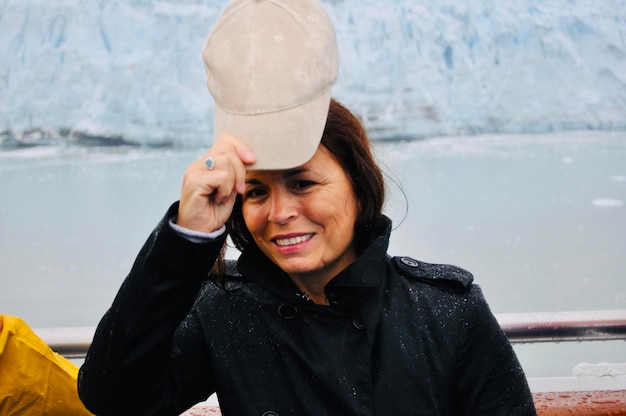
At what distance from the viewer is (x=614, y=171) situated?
348cm

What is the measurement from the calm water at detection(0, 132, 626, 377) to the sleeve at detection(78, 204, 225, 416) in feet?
5.34

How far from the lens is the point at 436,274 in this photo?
3.05 ft

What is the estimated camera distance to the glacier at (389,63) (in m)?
3.63

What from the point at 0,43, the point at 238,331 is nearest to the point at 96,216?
the point at 0,43

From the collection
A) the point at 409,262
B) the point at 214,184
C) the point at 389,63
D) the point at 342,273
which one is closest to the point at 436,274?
the point at 409,262

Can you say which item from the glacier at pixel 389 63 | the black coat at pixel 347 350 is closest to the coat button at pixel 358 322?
the black coat at pixel 347 350

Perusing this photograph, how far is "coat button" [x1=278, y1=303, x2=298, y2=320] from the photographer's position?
90cm

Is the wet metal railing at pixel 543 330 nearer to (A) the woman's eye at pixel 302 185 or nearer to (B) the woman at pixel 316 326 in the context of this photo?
(B) the woman at pixel 316 326

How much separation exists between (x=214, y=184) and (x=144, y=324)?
182mm

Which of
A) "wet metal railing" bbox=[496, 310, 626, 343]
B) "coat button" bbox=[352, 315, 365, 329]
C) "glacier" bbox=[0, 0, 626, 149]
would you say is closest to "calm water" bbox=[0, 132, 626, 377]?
"glacier" bbox=[0, 0, 626, 149]

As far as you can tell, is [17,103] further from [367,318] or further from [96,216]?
[367,318]

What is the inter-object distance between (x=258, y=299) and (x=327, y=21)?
0.38 metres

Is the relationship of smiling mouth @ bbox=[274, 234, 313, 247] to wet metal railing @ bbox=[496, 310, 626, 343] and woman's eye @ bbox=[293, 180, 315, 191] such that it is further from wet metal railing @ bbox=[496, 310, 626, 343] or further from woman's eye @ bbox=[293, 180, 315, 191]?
wet metal railing @ bbox=[496, 310, 626, 343]

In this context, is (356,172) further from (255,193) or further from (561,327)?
(561,327)
